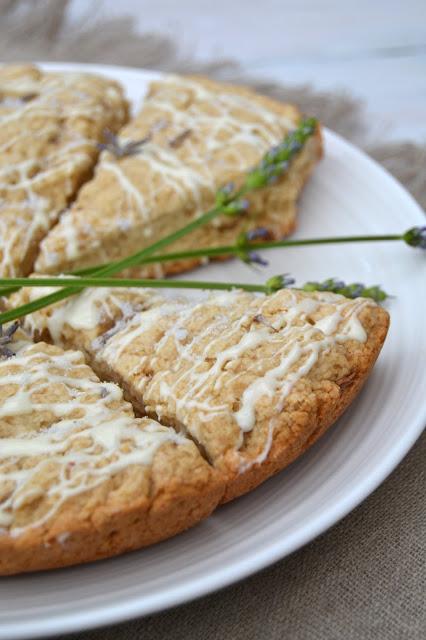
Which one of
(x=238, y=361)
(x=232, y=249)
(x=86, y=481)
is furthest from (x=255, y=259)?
(x=86, y=481)

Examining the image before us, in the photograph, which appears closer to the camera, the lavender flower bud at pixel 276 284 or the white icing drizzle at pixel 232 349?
the white icing drizzle at pixel 232 349

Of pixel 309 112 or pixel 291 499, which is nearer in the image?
pixel 291 499

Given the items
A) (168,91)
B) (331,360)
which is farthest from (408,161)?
(331,360)

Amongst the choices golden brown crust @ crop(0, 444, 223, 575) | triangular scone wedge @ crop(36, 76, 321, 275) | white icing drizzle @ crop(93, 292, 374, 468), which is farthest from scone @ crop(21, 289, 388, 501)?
triangular scone wedge @ crop(36, 76, 321, 275)

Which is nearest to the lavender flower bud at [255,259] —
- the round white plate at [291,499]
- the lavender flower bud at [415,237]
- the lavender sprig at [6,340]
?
the round white plate at [291,499]

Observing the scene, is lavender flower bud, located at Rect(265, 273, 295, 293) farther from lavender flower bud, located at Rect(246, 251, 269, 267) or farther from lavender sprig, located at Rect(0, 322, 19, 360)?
lavender sprig, located at Rect(0, 322, 19, 360)

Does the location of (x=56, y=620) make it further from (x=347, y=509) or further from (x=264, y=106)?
(x=264, y=106)

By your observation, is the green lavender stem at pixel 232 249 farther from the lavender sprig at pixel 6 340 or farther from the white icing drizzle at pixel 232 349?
the lavender sprig at pixel 6 340

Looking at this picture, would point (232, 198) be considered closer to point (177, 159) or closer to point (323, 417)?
point (177, 159)
